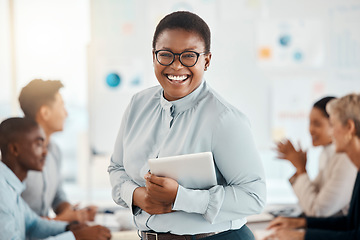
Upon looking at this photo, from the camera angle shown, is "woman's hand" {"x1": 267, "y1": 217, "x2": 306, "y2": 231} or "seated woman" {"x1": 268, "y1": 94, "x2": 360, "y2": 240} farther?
"woman's hand" {"x1": 267, "y1": 217, "x2": 306, "y2": 231}

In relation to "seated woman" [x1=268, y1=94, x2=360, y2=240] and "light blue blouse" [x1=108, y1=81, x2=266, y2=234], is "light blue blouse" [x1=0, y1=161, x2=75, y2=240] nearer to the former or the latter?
"light blue blouse" [x1=108, y1=81, x2=266, y2=234]

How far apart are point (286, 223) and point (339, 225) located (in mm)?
268

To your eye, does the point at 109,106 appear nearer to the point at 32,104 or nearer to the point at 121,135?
the point at 32,104

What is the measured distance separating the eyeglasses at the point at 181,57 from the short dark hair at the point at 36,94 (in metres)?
1.31

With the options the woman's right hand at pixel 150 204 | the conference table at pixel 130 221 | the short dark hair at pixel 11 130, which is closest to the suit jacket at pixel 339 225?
the conference table at pixel 130 221

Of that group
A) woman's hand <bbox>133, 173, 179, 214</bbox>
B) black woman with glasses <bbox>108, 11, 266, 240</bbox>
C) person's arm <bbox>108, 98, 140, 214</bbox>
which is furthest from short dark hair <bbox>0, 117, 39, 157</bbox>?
woman's hand <bbox>133, 173, 179, 214</bbox>

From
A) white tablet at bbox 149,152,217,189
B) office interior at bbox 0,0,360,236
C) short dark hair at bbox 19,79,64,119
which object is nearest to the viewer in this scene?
white tablet at bbox 149,152,217,189

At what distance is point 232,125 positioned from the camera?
1.06 meters

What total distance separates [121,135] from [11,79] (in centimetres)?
320

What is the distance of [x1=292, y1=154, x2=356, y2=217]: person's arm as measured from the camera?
7.73 feet

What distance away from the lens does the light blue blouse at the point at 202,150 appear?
3.47 ft

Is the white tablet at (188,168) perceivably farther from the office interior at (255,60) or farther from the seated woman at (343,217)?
the office interior at (255,60)

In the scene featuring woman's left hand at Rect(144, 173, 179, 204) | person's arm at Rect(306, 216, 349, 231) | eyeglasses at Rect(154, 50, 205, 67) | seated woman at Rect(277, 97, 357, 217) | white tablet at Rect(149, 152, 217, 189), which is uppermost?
eyeglasses at Rect(154, 50, 205, 67)

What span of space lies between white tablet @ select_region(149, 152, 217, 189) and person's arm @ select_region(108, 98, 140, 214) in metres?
0.12
